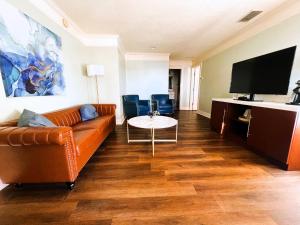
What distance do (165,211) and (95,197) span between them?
0.70m

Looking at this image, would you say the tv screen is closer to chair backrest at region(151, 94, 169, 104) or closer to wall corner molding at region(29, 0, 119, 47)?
chair backrest at region(151, 94, 169, 104)

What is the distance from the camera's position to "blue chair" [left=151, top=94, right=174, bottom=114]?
521 centimetres

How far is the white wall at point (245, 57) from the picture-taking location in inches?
84.7

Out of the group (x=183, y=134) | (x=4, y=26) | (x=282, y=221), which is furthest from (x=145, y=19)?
(x=282, y=221)

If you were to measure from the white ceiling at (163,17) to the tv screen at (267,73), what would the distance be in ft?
2.79

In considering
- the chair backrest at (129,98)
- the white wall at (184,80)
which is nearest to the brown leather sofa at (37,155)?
the chair backrest at (129,98)

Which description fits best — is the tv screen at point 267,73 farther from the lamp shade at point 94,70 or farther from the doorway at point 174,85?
the doorway at point 174,85

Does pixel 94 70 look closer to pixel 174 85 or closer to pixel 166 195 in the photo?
pixel 166 195

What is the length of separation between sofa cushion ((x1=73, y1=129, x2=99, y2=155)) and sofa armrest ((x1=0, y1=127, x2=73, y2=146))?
0.36m

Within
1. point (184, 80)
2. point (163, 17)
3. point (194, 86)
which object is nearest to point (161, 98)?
point (184, 80)

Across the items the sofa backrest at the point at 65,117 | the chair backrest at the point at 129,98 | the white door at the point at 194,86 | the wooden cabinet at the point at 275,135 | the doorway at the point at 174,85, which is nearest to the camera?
the wooden cabinet at the point at 275,135

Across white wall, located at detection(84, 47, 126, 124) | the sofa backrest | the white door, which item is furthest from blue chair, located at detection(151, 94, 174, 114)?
the sofa backrest

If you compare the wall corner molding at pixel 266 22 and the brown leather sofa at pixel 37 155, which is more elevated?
the wall corner molding at pixel 266 22

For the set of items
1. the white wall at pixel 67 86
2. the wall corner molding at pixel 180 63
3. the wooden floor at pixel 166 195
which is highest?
the wall corner molding at pixel 180 63
